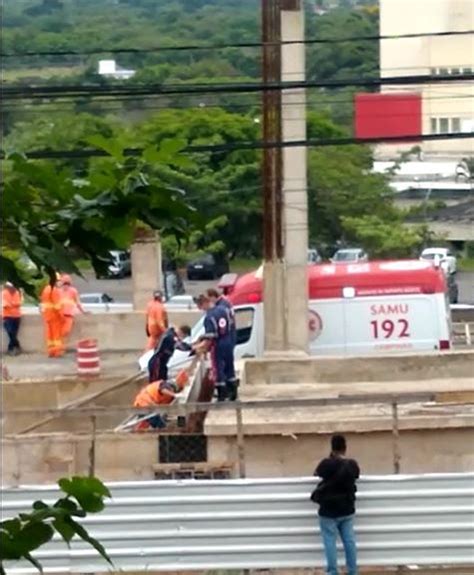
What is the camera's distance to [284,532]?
13.1m

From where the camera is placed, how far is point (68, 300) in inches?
976

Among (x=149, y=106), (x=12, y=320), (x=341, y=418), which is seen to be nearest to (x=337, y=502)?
(x=341, y=418)

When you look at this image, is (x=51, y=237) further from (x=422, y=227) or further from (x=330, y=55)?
(x=330, y=55)

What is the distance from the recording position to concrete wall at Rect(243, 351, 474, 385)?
18969mm

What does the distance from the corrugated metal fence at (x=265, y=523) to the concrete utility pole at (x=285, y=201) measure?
346 inches

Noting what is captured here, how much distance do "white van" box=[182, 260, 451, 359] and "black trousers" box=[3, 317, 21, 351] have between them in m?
4.02

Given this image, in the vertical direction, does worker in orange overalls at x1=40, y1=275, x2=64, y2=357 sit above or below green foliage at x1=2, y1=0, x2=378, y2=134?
below

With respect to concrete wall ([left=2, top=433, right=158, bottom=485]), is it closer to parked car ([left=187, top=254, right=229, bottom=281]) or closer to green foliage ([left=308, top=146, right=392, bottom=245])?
parked car ([left=187, top=254, right=229, bottom=281])

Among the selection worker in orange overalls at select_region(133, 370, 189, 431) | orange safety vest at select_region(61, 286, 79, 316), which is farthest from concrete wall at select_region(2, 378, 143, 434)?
worker in orange overalls at select_region(133, 370, 189, 431)

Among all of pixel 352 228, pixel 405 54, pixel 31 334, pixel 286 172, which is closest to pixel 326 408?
pixel 286 172

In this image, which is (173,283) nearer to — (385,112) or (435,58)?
(385,112)

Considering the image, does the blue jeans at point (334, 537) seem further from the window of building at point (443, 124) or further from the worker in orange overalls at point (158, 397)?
the window of building at point (443, 124)

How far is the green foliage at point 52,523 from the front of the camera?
424 cm

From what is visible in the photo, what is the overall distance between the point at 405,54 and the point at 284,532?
56.5 metres
